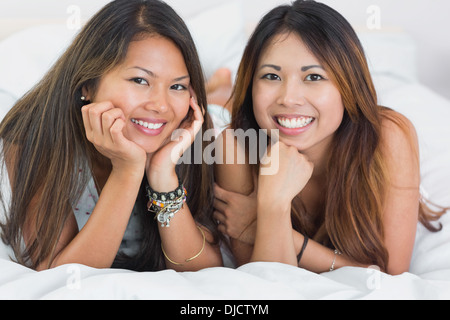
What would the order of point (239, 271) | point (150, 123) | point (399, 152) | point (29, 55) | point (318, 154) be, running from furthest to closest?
point (29, 55)
point (318, 154)
point (399, 152)
point (150, 123)
point (239, 271)

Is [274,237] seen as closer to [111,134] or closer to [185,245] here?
[185,245]

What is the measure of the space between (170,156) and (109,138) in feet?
0.54

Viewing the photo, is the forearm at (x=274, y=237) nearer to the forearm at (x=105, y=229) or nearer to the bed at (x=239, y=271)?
the bed at (x=239, y=271)

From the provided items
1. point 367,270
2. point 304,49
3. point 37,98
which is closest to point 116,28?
point 37,98

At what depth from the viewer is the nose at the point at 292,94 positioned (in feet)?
3.83

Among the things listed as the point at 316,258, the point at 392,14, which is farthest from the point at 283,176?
the point at 392,14

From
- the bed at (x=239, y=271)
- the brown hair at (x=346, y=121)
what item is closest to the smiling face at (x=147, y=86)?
the brown hair at (x=346, y=121)

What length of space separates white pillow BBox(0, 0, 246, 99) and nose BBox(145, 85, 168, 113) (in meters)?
0.95

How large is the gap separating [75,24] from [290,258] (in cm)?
166

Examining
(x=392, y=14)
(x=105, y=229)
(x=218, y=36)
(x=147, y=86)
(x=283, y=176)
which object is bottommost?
(x=105, y=229)

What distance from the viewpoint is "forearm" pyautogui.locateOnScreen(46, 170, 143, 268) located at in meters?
1.12

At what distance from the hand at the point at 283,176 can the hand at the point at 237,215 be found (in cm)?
11

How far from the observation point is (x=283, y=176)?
48.4 inches
